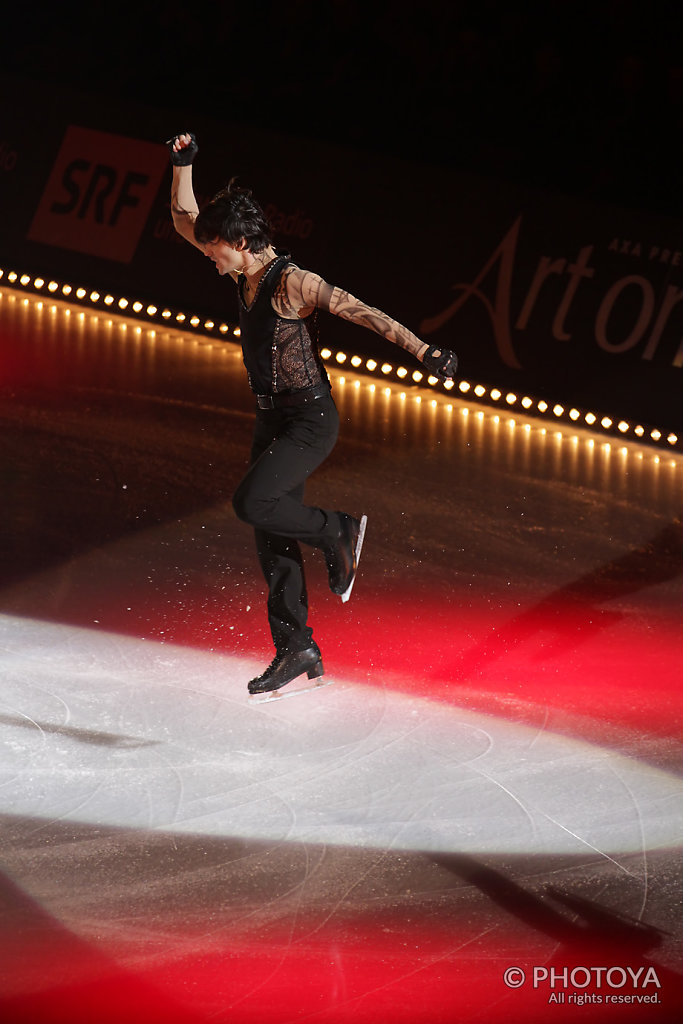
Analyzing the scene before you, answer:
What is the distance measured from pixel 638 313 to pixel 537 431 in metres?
1.06

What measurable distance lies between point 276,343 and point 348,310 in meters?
0.33

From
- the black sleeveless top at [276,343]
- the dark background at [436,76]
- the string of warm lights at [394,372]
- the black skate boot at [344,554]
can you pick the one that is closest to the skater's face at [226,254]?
the black sleeveless top at [276,343]

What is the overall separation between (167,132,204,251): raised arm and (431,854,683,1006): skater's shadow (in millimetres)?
2555

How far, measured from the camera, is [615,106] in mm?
10203

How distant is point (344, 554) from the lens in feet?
17.9

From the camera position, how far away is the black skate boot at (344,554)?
5418 mm

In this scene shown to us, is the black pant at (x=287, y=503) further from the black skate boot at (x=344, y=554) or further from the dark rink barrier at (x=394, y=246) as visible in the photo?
the dark rink barrier at (x=394, y=246)

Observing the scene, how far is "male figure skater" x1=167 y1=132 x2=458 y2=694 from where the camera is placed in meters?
4.83

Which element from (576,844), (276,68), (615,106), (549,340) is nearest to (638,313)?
(549,340)

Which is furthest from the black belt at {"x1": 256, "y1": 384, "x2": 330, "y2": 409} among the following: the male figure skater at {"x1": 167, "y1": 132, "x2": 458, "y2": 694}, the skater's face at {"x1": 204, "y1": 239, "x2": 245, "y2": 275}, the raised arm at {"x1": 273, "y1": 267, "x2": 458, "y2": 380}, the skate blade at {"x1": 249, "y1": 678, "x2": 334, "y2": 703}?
the skate blade at {"x1": 249, "y1": 678, "x2": 334, "y2": 703}

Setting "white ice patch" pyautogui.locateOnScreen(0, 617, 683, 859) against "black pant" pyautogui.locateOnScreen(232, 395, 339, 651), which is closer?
"white ice patch" pyautogui.locateOnScreen(0, 617, 683, 859)

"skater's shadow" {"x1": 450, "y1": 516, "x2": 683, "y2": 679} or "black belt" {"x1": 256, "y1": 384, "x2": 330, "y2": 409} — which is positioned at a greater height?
"black belt" {"x1": 256, "y1": 384, "x2": 330, "y2": 409}

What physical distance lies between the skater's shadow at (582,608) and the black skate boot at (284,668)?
29.2 inches

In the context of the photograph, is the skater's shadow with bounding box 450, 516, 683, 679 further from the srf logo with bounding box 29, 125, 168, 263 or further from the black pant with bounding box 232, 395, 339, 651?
the srf logo with bounding box 29, 125, 168, 263
